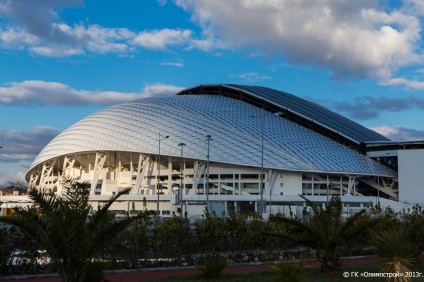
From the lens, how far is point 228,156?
79375mm

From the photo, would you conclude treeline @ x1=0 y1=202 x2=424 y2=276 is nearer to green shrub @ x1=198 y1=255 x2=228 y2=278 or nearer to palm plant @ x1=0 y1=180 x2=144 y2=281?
green shrub @ x1=198 y1=255 x2=228 y2=278

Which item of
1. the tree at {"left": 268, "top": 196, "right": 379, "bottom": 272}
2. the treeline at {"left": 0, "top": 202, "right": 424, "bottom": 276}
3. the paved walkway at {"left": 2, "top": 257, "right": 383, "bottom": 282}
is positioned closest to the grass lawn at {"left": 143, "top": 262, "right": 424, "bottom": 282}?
the tree at {"left": 268, "top": 196, "right": 379, "bottom": 272}

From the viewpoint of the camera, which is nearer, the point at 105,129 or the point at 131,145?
the point at 131,145

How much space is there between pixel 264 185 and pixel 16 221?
67017 millimetres

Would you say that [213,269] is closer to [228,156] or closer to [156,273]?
[156,273]

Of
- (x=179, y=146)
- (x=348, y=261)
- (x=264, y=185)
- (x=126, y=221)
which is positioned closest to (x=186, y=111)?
(x=179, y=146)

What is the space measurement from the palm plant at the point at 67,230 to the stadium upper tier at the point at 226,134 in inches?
2512

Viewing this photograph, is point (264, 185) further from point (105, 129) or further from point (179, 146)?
point (105, 129)

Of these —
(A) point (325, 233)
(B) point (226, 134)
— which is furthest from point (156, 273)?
(B) point (226, 134)

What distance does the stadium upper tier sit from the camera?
80.5 m

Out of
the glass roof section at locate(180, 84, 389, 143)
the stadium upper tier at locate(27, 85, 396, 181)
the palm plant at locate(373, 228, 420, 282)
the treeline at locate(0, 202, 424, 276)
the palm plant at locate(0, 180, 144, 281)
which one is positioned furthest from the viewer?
the glass roof section at locate(180, 84, 389, 143)

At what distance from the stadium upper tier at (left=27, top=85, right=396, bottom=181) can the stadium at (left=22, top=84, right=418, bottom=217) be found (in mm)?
168

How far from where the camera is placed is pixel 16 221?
14.4 metres

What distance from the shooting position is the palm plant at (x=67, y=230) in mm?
14164
